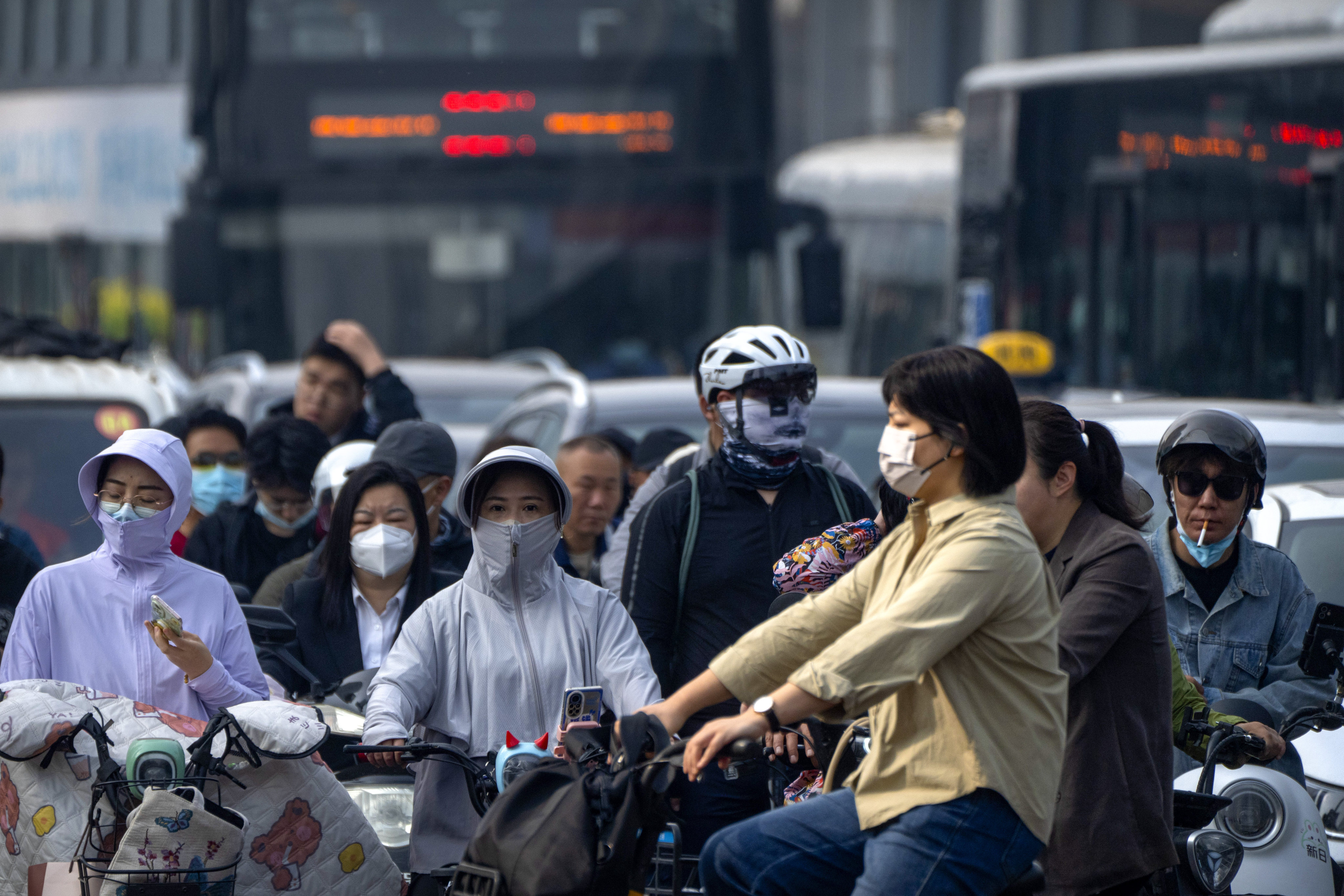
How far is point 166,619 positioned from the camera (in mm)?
4230

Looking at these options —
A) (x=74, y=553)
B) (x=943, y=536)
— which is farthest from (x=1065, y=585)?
(x=74, y=553)

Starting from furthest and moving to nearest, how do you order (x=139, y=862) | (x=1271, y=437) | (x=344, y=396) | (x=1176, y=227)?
(x=1176, y=227)
(x=344, y=396)
(x=1271, y=437)
(x=139, y=862)

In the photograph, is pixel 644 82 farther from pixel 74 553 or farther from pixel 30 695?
pixel 30 695

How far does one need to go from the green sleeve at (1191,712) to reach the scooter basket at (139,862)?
2087 millimetres

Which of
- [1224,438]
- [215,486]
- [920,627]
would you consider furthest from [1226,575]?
[215,486]

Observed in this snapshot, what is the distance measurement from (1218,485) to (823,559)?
1.19 m

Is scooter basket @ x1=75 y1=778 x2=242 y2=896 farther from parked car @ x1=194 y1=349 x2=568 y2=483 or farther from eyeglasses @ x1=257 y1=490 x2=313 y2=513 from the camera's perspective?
parked car @ x1=194 y1=349 x2=568 y2=483

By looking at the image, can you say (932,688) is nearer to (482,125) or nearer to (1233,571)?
(1233,571)

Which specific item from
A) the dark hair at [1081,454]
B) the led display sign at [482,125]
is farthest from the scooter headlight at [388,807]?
the led display sign at [482,125]

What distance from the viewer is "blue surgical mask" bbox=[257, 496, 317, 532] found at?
6.96 m

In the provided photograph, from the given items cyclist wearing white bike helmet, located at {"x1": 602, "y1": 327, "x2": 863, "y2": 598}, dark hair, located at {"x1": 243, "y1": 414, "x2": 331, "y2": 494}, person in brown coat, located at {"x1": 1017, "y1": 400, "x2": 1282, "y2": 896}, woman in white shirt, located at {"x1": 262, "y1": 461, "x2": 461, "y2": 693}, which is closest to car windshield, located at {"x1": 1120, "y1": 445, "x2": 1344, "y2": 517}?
cyclist wearing white bike helmet, located at {"x1": 602, "y1": 327, "x2": 863, "y2": 598}

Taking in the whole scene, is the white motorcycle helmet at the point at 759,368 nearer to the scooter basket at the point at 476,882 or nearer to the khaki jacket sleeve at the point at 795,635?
the khaki jacket sleeve at the point at 795,635

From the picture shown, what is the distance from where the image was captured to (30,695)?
161 inches

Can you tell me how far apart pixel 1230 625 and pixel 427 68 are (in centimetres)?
982
